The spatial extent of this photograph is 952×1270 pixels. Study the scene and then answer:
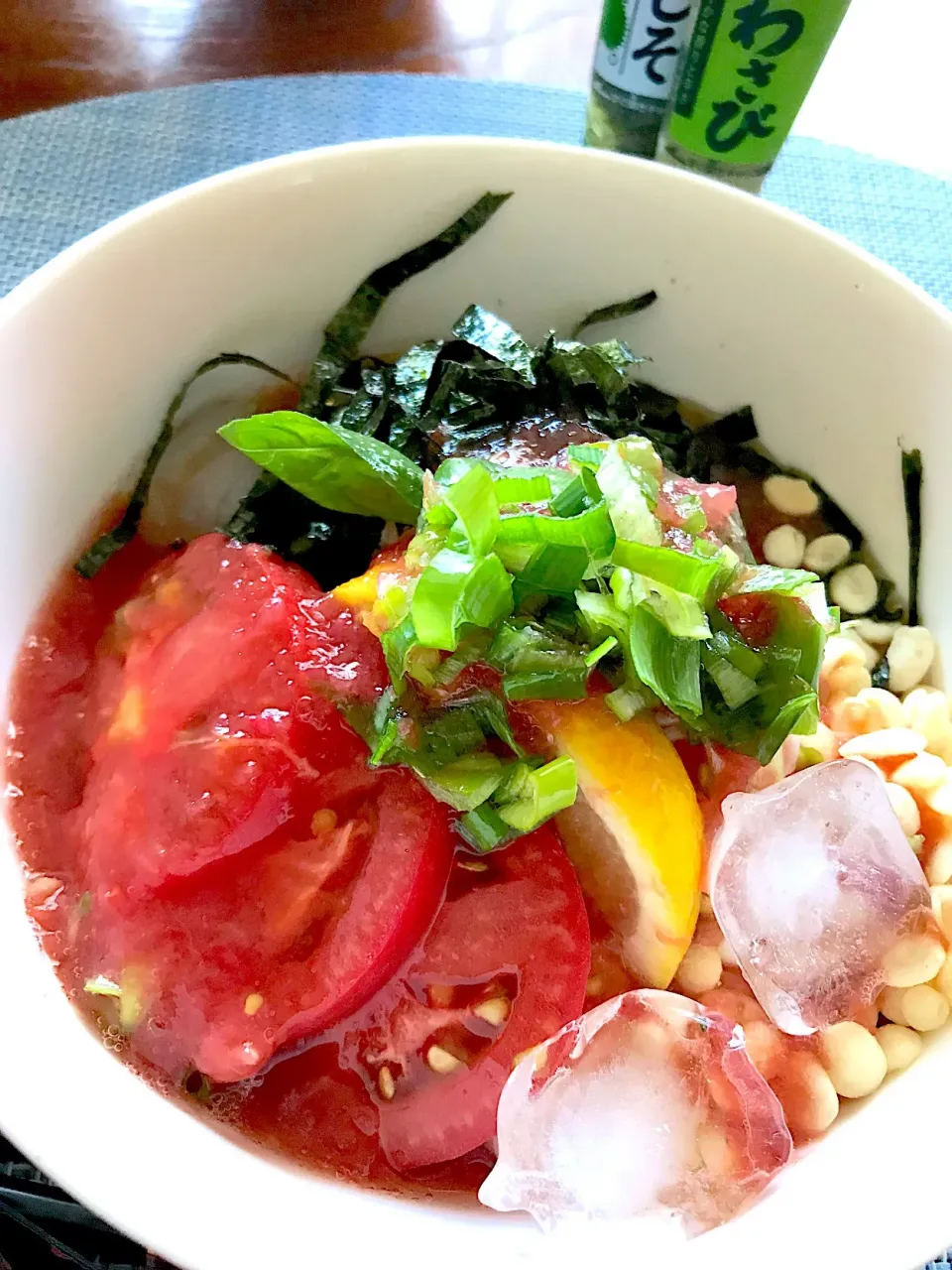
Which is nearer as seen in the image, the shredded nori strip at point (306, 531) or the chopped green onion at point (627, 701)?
the chopped green onion at point (627, 701)

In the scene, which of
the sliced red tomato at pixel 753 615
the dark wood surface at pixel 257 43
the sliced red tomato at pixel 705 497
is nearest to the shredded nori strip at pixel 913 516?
the sliced red tomato at pixel 705 497

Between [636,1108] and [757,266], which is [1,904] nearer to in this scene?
[636,1108]

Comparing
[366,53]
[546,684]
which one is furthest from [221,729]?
[366,53]

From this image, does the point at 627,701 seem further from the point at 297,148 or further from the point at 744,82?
the point at 297,148

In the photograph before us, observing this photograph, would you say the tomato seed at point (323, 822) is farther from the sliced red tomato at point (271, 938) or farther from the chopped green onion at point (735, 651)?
the chopped green onion at point (735, 651)

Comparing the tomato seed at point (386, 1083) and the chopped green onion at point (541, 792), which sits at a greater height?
the chopped green onion at point (541, 792)

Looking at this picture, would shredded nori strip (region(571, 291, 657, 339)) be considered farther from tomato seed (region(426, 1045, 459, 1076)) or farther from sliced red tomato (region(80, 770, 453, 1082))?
tomato seed (region(426, 1045, 459, 1076))
